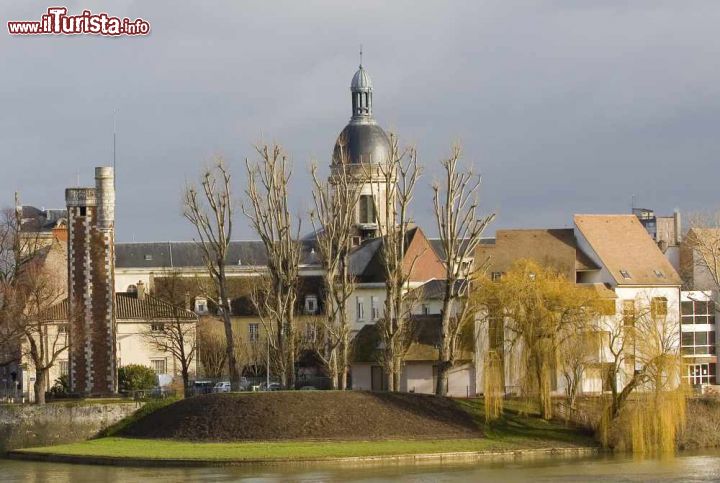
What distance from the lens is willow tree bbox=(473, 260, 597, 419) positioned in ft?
233

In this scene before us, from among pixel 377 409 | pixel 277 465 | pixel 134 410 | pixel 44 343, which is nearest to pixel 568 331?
pixel 377 409

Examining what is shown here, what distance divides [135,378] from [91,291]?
899 cm

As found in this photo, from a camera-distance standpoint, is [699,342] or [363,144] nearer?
[699,342]

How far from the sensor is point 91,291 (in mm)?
78000

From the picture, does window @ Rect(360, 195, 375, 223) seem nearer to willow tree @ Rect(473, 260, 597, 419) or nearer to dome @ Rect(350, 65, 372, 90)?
dome @ Rect(350, 65, 372, 90)

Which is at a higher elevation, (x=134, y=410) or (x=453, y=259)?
(x=453, y=259)

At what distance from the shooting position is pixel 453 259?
7581cm

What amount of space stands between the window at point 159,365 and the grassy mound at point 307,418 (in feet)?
72.1

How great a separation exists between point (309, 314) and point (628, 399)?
3886 centimetres

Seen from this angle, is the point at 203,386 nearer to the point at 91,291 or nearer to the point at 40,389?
the point at 91,291

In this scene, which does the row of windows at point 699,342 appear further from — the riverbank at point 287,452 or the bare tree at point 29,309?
the bare tree at point 29,309

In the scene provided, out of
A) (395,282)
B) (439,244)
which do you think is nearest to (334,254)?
(395,282)

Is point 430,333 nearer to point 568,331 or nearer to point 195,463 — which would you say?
point 568,331

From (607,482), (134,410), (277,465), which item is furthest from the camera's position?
(134,410)
